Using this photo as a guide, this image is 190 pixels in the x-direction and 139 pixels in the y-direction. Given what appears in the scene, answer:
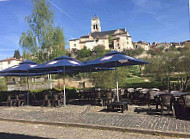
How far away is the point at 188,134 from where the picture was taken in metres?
4.23

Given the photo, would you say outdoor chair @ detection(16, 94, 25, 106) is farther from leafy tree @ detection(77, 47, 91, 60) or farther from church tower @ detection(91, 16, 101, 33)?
church tower @ detection(91, 16, 101, 33)

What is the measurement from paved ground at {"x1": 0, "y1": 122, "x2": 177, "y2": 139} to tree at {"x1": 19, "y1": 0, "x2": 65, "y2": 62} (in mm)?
16718

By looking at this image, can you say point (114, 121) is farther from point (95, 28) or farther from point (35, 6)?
point (95, 28)

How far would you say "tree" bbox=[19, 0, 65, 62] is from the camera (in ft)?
71.8

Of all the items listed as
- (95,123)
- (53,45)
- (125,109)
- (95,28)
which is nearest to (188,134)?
(95,123)

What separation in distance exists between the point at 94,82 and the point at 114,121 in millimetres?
9744

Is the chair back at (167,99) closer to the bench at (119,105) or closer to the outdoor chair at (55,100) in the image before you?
the bench at (119,105)

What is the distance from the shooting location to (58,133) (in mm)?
5082

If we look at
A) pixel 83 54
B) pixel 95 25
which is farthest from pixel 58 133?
pixel 95 25

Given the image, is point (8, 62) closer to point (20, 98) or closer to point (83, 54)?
point (83, 54)

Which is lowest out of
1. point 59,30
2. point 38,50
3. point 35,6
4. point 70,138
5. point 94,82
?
point 70,138

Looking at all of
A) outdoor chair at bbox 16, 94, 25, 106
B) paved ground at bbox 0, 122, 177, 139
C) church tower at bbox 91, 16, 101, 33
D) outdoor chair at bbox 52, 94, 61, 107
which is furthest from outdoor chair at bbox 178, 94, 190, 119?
church tower at bbox 91, 16, 101, 33

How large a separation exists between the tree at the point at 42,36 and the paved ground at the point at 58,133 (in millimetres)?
16718

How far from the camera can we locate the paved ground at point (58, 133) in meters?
4.64
